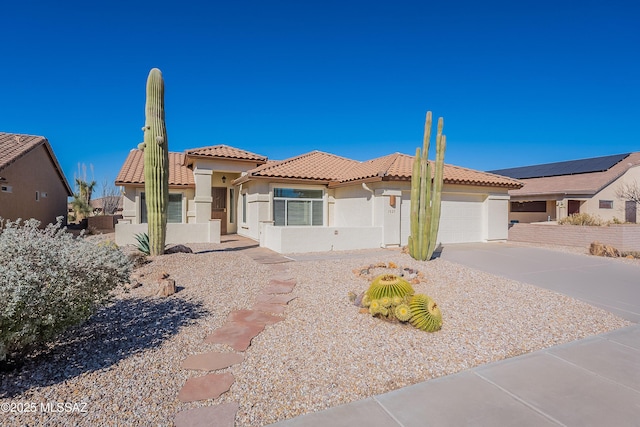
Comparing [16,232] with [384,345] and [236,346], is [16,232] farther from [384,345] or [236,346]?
[384,345]

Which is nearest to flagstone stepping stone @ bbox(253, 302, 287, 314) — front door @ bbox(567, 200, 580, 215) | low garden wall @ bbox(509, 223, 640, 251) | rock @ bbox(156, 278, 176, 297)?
rock @ bbox(156, 278, 176, 297)

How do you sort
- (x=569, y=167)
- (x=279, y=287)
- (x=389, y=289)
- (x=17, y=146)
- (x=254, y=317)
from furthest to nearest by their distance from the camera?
(x=569, y=167) → (x=17, y=146) → (x=279, y=287) → (x=389, y=289) → (x=254, y=317)

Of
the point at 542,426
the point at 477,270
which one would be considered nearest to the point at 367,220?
the point at 477,270

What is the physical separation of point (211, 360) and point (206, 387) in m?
0.63

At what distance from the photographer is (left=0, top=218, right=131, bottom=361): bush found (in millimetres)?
3436

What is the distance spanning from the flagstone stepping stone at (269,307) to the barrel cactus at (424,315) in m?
2.30

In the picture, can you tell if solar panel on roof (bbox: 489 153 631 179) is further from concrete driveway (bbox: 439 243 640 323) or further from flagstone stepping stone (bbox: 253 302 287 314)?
flagstone stepping stone (bbox: 253 302 287 314)

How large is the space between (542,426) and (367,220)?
1233 centimetres

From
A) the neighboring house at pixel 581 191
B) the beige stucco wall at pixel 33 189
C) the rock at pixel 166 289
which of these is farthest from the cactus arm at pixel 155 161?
the neighboring house at pixel 581 191

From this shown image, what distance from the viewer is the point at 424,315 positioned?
5.32 metres

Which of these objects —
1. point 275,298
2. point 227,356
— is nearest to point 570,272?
point 275,298

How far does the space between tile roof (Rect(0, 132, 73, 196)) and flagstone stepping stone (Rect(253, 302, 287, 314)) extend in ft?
56.1

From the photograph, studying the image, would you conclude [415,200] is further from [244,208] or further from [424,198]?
[244,208]

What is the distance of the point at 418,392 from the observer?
11.9 feet
